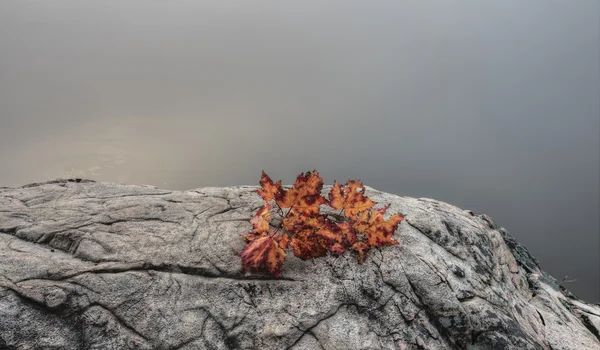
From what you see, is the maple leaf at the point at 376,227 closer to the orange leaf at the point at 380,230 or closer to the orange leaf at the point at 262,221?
the orange leaf at the point at 380,230

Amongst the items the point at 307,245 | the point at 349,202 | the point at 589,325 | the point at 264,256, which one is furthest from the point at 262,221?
the point at 589,325

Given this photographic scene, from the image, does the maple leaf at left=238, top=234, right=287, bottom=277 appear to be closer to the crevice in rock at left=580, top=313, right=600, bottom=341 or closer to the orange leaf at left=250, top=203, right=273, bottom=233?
the orange leaf at left=250, top=203, right=273, bottom=233

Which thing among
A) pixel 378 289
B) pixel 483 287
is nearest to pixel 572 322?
pixel 483 287

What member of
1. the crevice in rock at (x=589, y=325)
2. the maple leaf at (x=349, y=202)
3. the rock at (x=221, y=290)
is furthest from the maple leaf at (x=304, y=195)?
the crevice in rock at (x=589, y=325)

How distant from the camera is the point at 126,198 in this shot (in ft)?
21.6

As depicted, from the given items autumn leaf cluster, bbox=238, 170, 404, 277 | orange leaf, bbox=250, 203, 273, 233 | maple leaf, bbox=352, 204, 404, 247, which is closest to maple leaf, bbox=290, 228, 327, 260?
autumn leaf cluster, bbox=238, 170, 404, 277

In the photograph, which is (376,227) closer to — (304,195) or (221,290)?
(304,195)

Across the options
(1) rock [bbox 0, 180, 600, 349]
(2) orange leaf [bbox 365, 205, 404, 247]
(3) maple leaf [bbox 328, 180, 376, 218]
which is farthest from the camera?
(3) maple leaf [bbox 328, 180, 376, 218]

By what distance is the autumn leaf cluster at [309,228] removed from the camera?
4.99 meters

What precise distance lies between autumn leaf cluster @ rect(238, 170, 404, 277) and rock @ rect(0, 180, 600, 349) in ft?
0.60

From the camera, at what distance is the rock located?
4.45 m

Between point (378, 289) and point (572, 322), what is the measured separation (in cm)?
418

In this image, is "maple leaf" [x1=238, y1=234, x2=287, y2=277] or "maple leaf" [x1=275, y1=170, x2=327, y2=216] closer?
"maple leaf" [x1=238, y1=234, x2=287, y2=277]

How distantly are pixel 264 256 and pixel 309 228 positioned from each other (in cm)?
75
